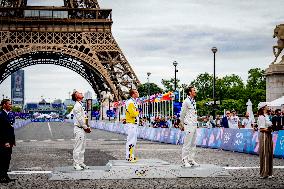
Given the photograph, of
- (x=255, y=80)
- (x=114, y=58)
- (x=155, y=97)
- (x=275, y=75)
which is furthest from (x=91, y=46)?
(x=255, y=80)

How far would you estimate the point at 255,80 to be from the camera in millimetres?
116562

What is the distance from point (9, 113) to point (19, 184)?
5.37 feet

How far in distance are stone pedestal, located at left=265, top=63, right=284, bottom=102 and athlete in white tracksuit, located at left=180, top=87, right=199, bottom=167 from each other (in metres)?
20.5

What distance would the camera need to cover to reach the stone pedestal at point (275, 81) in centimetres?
3350

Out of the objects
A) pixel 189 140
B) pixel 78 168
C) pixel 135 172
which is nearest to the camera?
pixel 135 172

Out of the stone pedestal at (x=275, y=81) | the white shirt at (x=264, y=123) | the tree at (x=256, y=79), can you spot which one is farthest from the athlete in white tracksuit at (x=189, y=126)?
the tree at (x=256, y=79)

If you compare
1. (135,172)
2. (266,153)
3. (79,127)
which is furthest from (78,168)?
(266,153)

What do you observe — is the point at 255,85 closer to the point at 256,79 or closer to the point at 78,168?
the point at 256,79

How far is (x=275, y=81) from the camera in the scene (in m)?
33.8

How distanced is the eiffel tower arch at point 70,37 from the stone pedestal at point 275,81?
37005mm

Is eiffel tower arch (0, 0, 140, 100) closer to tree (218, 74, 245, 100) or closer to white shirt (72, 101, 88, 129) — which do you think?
tree (218, 74, 245, 100)

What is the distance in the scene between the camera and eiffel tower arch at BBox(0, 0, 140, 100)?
7038cm

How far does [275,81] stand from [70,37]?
4187cm

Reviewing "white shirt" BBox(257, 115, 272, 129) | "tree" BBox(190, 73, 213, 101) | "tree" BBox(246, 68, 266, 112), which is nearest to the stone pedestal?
"white shirt" BBox(257, 115, 272, 129)
